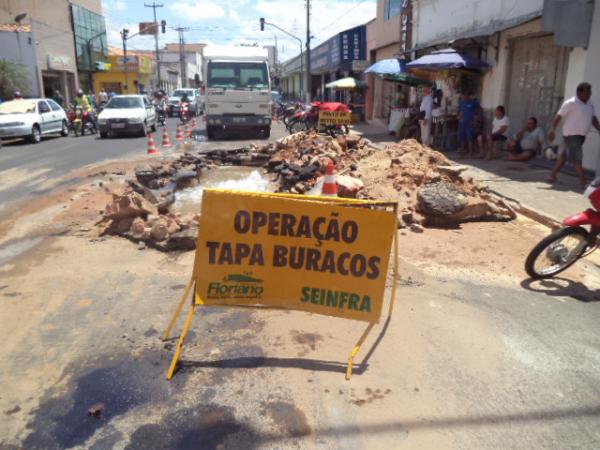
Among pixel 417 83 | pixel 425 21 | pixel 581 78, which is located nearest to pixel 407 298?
pixel 581 78

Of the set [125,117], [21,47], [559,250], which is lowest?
[559,250]

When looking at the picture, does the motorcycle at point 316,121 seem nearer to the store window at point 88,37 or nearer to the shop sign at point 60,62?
the shop sign at point 60,62

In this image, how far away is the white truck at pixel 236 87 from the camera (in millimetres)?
16859

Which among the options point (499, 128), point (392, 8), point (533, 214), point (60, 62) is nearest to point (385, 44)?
point (392, 8)

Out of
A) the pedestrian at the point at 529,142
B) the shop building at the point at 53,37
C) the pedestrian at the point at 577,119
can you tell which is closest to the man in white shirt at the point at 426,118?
the pedestrian at the point at 529,142

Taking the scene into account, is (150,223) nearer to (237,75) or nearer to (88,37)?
(237,75)

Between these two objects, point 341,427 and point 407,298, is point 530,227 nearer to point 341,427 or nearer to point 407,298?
point 407,298

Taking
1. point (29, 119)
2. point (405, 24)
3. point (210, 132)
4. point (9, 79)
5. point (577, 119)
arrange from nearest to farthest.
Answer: point (577, 119)
point (210, 132)
point (29, 119)
point (405, 24)
point (9, 79)

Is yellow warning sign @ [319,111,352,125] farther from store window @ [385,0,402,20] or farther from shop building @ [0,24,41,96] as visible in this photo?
shop building @ [0,24,41,96]

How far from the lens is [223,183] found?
9.61m

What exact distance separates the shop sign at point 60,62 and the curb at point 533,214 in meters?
36.0

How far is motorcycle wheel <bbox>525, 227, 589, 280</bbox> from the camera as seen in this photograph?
4.66 m

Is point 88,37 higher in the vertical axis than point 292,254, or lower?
higher

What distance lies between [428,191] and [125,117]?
51.3 ft
